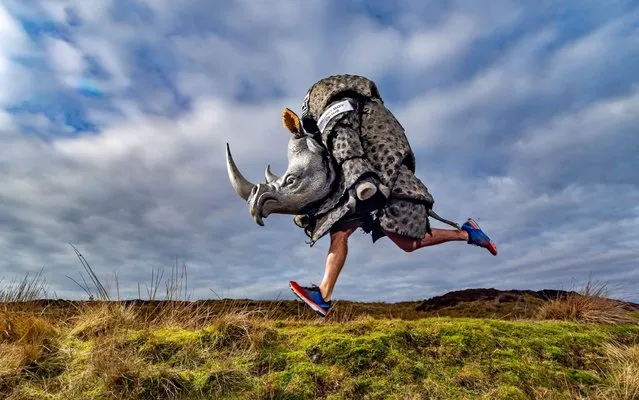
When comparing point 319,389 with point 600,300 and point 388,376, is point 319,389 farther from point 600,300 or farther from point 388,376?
point 600,300

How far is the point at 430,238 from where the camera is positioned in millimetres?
5500

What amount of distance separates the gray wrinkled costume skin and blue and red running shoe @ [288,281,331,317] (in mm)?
473

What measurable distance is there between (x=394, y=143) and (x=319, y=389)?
2.77 m

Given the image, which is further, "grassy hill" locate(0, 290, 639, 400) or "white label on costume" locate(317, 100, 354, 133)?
"white label on costume" locate(317, 100, 354, 133)

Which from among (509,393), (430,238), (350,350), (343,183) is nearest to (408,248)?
(430,238)

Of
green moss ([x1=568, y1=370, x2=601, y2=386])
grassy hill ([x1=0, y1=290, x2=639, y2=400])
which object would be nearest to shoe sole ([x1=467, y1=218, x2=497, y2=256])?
grassy hill ([x1=0, y1=290, x2=639, y2=400])

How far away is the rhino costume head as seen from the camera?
5.05 metres

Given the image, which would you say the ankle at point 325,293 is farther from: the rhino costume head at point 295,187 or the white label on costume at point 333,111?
the white label on costume at point 333,111

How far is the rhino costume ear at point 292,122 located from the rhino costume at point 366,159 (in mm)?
147

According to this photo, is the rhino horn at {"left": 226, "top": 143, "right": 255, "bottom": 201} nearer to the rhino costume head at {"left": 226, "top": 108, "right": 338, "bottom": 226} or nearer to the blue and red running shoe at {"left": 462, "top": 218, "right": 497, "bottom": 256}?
the rhino costume head at {"left": 226, "top": 108, "right": 338, "bottom": 226}

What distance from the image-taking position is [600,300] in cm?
540

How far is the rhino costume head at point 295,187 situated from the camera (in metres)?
5.05

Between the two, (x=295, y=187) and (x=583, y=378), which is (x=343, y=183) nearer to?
(x=295, y=187)

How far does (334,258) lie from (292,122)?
1.46 meters
